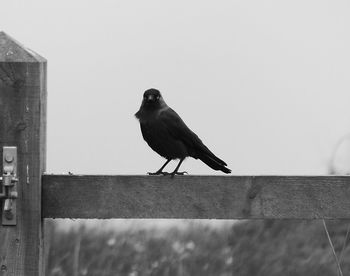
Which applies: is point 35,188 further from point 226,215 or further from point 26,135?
point 226,215

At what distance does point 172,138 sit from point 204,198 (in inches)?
93.1

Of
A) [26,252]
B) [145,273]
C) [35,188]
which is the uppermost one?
[35,188]

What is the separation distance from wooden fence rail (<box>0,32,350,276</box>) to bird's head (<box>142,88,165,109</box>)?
8.80 ft

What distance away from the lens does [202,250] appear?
19.3ft

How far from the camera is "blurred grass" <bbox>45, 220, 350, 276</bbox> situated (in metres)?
5.49

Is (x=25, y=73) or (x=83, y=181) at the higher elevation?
(x=25, y=73)

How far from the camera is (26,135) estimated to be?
2771mm

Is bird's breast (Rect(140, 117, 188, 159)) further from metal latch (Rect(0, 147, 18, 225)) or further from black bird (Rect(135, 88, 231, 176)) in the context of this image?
metal latch (Rect(0, 147, 18, 225))

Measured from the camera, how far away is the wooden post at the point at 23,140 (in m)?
2.75

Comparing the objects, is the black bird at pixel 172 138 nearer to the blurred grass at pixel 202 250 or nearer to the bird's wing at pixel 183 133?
the bird's wing at pixel 183 133

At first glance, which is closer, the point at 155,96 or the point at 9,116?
the point at 9,116

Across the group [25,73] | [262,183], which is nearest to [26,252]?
[25,73]

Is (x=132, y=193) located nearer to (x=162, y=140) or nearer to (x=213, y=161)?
(x=213, y=161)

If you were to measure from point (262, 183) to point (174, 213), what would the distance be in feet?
0.91
